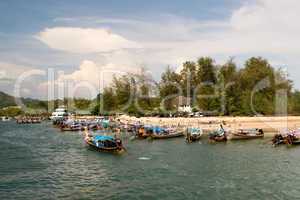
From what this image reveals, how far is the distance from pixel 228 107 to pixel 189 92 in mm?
26345

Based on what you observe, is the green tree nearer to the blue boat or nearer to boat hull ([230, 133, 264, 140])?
boat hull ([230, 133, 264, 140])

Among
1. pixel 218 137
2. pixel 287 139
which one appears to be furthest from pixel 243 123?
pixel 287 139

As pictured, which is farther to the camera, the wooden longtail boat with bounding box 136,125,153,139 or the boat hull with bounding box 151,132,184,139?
the wooden longtail boat with bounding box 136,125,153,139

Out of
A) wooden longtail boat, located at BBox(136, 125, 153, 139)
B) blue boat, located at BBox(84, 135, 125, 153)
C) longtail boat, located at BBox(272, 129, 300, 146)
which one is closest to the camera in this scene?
blue boat, located at BBox(84, 135, 125, 153)

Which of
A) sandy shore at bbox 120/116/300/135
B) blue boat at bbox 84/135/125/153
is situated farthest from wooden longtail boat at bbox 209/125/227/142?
blue boat at bbox 84/135/125/153

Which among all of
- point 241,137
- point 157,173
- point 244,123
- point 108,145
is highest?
point 244,123

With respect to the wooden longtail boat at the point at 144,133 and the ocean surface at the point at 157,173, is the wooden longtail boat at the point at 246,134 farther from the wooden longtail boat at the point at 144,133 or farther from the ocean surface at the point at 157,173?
the wooden longtail boat at the point at 144,133

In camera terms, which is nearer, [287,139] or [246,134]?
[287,139]

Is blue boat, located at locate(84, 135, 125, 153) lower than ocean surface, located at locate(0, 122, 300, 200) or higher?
higher

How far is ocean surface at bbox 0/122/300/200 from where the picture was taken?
1411 inches

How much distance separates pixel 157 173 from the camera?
4356 cm

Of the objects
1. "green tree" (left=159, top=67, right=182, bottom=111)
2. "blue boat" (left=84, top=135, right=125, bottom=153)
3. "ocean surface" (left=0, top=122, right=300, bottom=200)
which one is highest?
"green tree" (left=159, top=67, right=182, bottom=111)

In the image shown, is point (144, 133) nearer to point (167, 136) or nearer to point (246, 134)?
point (167, 136)

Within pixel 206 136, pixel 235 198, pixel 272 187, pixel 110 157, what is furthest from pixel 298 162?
pixel 206 136
